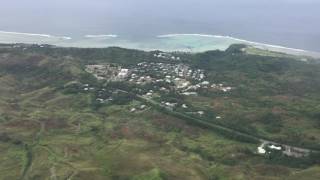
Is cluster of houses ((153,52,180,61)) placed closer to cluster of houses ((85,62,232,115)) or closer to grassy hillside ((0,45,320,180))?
grassy hillside ((0,45,320,180))

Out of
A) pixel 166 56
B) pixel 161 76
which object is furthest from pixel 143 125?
pixel 166 56

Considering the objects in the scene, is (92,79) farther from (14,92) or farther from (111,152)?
(111,152)

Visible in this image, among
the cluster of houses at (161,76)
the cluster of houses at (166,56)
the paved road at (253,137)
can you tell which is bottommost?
the paved road at (253,137)

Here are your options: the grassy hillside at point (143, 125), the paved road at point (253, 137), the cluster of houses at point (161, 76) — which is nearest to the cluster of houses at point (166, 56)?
the grassy hillside at point (143, 125)

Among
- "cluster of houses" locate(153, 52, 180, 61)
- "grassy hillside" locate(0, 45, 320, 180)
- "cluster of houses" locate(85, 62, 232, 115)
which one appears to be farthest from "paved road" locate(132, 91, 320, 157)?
"cluster of houses" locate(153, 52, 180, 61)

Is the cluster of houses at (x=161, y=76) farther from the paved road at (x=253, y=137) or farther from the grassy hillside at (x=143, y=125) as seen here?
the paved road at (x=253, y=137)

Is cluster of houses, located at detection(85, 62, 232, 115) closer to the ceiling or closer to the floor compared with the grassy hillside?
closer to the ceiling

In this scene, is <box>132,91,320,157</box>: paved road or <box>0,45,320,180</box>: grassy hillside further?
<box>132,91,320,157</box>: paved road

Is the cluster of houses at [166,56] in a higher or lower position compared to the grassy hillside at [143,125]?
higher
